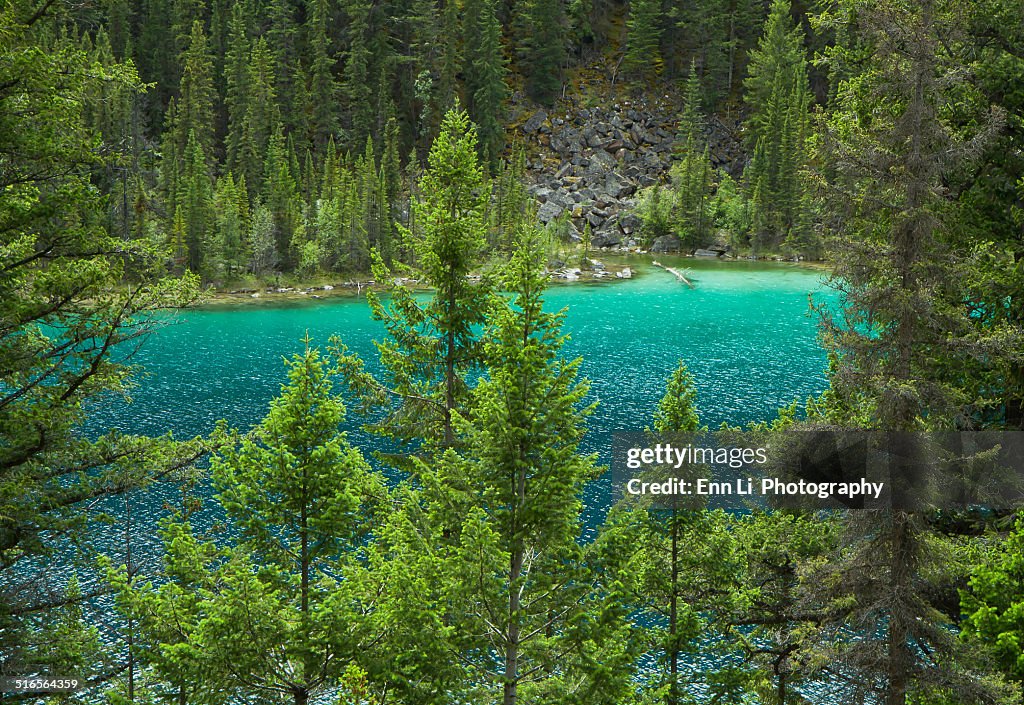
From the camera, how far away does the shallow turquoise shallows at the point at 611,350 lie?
42281 mm

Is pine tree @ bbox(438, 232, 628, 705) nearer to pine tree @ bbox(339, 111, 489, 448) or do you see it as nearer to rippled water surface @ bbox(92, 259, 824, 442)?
pine tree @ bbox(339, 111, 489, 448)

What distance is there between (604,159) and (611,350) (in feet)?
234

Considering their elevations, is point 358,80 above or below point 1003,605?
above

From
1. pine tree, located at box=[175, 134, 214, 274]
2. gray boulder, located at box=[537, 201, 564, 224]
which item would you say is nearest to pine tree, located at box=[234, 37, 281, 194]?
pine tree, located at box=[175, 134, 214, 274]

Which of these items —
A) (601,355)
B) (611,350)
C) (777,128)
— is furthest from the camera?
(777,128)

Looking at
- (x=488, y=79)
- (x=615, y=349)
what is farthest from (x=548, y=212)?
(x=615, y=349)

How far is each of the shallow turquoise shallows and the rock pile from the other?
2712cm

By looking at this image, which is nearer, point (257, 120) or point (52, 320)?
point (52, 320)

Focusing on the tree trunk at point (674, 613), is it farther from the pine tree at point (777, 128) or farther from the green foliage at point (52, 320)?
the pine tree at point (777, 128)

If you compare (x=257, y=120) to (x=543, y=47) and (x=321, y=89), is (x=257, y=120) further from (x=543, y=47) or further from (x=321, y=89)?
(x=543, y=47)

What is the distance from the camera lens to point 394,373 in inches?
672

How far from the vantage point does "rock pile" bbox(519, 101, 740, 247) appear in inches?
4651

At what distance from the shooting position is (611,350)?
58.8m

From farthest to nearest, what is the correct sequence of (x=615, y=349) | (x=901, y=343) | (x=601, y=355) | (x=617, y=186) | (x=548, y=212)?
1. (x=617, y=186)
2. (x=548, y=212)
3. (x=615, y=349)
4. (x=601, y=355)
5. (x=901, y=343)
